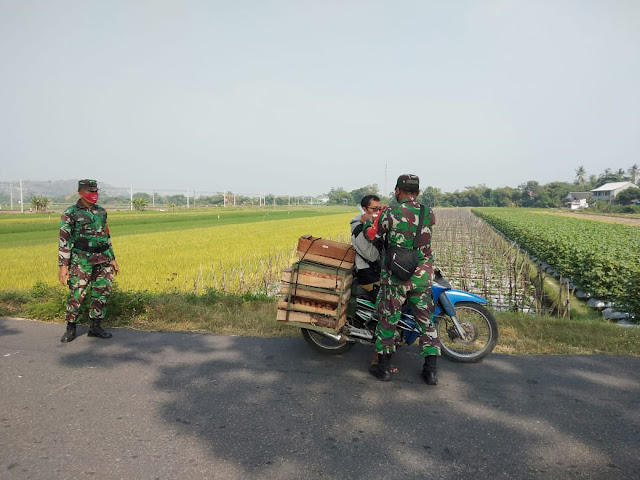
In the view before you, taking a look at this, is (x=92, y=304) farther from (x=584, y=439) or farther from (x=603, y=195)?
(x=603, y=195)

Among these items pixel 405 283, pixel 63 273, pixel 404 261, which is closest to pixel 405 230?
pixel 404 261

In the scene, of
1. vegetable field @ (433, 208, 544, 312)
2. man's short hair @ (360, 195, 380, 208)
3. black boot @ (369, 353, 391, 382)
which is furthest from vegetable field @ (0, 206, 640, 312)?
black boot @ (369, 353, 391, 382)

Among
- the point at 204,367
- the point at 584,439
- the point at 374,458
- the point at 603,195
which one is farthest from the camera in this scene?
the point at 603,195

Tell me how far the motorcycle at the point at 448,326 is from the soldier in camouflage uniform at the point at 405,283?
31 centimetres

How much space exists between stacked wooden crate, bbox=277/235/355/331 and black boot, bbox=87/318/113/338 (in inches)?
91.1

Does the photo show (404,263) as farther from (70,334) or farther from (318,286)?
(70,334)

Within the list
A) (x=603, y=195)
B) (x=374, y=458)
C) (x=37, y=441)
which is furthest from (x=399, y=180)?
(x=603, y=195)

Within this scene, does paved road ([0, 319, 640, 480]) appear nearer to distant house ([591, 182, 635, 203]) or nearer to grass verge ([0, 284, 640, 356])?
grass verge ([0, 284, 640, 356])

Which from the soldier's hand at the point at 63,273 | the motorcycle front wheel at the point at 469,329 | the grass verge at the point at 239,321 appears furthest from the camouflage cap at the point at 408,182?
the soldier's hand at the point at 63,273

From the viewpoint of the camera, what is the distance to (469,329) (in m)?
4.33

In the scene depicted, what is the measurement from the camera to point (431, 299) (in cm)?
396

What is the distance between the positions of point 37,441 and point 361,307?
285 cm

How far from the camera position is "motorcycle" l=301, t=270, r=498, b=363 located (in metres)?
4.24

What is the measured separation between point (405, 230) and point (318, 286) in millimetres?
990
